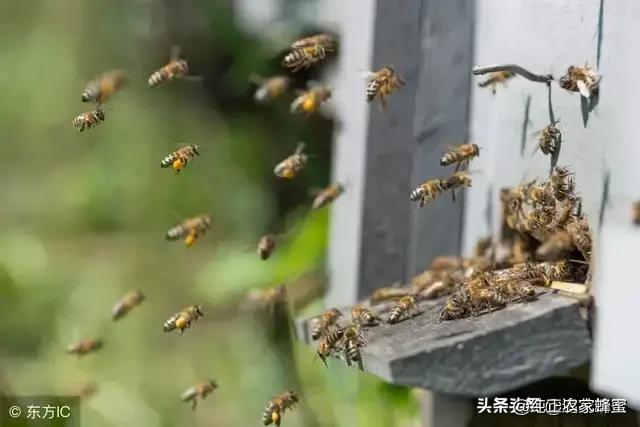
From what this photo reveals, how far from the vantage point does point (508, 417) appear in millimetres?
1314

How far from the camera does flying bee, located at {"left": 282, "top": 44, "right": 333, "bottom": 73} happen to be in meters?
→ 1.75

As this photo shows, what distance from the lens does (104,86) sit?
1.96m

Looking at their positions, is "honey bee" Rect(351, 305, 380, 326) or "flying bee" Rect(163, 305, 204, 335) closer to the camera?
"honey bee" Rect(351, 305, 380, 326)

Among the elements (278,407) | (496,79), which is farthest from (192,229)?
(496,79)

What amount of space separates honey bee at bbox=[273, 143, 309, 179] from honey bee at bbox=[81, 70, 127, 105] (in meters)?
0.44

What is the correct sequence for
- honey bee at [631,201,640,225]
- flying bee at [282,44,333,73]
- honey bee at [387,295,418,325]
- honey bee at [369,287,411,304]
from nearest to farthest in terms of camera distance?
honey bee at [631,201,640,225] < honey bee at [387,295,418,325] < honey bee at [369,287,411,304] < flying bee at [282,44,333,73]

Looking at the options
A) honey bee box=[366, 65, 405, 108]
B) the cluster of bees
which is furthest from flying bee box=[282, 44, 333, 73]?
honey bee box=[366, 65, 405, 108]

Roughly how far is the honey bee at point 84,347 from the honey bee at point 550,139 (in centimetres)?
129

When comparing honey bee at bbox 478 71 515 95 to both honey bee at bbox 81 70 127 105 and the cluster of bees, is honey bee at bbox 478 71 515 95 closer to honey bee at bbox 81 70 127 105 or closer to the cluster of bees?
the cluster of bees

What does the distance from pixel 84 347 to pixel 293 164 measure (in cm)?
71

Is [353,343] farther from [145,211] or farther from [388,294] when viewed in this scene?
[145,211]

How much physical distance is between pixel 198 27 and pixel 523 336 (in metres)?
1.58

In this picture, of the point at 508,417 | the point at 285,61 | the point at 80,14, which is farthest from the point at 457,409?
the point at 80,14

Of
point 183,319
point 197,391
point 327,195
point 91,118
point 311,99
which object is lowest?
point 197,391
